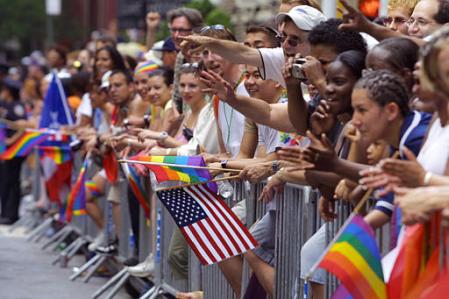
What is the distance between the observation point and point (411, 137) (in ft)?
19.7

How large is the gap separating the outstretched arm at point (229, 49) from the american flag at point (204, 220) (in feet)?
2.74

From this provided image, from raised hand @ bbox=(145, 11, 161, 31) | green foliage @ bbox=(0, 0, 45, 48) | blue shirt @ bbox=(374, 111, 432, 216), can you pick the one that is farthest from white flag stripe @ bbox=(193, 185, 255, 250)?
green foliage @ bbox=(0, 0, 45, 48)

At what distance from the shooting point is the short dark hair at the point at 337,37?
751 cm

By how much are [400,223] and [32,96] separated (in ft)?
61.2

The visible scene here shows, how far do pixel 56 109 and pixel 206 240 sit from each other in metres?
9.71

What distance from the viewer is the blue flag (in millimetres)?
17672

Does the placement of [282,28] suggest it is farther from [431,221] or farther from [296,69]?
[431,221]

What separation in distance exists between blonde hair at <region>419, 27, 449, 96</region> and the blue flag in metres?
12.5

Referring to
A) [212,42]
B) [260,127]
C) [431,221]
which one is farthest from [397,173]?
[260,127]

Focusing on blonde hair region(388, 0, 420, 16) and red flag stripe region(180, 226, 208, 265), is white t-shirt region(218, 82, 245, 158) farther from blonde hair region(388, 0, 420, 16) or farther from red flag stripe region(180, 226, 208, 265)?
blonde hair region(388, 0, 420, 16)

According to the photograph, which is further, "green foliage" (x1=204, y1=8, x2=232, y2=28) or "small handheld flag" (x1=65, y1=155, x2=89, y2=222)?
"green foliage" (x1=204, y1=8, x2=232, y2=28)

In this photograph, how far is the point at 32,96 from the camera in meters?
24.0

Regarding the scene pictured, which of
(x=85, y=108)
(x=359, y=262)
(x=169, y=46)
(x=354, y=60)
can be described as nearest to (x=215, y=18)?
(x=85, y=108)

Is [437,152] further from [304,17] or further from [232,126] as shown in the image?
[232,126]
